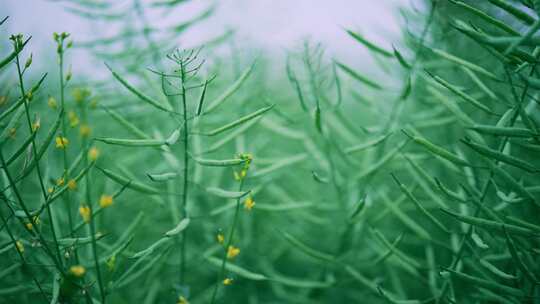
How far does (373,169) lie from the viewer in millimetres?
724

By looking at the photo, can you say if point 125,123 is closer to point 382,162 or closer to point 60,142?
point 60,142

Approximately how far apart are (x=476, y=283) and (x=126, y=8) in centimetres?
81

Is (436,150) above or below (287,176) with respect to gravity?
above

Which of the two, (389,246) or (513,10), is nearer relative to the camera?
(513,10)

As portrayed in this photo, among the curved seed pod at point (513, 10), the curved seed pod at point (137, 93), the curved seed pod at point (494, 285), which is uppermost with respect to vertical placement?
the curved seed pod at point (513, 10)

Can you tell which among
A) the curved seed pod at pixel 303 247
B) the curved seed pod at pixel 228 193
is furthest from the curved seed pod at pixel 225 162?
the curved seed pod at pixel 303 247

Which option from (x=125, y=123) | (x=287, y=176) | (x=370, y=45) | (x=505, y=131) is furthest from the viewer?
(x=287, y=176)

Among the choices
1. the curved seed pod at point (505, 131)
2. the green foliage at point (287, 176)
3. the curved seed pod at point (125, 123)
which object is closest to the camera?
the curved seed pod at point (505, 131)

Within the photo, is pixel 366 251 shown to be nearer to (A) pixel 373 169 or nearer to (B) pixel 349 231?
(B) pixel 349 231

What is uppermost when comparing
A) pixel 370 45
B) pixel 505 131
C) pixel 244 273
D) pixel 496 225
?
pixel 370 45

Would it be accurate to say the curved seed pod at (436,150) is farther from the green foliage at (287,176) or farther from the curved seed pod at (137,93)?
the curved seed pod at (137,93)

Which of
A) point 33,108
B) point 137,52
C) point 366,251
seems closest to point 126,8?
point 137,52

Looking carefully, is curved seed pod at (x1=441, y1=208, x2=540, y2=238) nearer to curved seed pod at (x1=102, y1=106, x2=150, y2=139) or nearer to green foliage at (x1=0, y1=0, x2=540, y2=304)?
green foliage at (x1=0, y1=0, x2=540, y2=304)

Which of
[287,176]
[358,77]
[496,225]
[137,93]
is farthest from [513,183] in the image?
[287,176]
